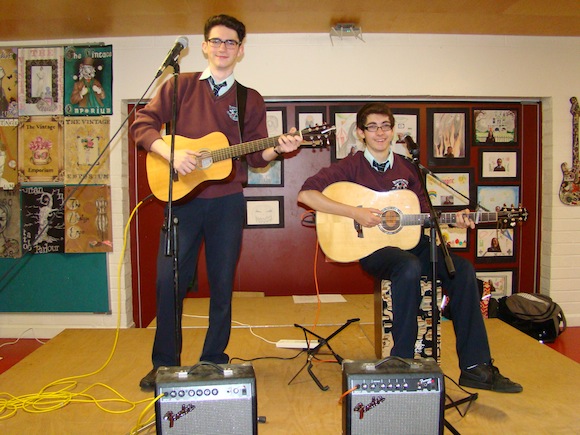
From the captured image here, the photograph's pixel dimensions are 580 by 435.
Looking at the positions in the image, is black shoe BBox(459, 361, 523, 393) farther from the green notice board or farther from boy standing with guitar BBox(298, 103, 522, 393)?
the green notice board

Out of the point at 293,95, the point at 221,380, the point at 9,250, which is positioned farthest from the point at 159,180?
the point at 9,250

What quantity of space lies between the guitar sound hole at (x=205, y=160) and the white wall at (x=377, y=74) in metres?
1.82

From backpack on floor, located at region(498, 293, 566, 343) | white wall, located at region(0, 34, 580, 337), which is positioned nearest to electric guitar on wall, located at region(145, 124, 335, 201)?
white wall, located at region(0, 34, 580, 337)

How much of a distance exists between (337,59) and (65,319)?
9.96ft

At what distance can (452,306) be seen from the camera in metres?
2.12

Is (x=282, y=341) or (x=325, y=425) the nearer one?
(x=325, y=425)

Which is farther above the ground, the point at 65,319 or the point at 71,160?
the point at 71,160

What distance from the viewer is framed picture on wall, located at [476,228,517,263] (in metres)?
3.96

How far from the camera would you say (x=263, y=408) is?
184 centimetres

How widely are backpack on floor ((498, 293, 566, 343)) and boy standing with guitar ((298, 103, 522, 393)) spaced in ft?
5.07

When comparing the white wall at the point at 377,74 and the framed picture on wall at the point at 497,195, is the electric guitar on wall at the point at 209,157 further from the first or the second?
the framed picture on wall at the point at 497,195

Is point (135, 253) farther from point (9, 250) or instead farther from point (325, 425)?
point (325, 425)

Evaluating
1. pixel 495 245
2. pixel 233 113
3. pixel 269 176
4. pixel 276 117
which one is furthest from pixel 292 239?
pixel 233 113

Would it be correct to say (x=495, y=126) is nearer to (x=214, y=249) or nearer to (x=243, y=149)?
(x=243, y=149)
